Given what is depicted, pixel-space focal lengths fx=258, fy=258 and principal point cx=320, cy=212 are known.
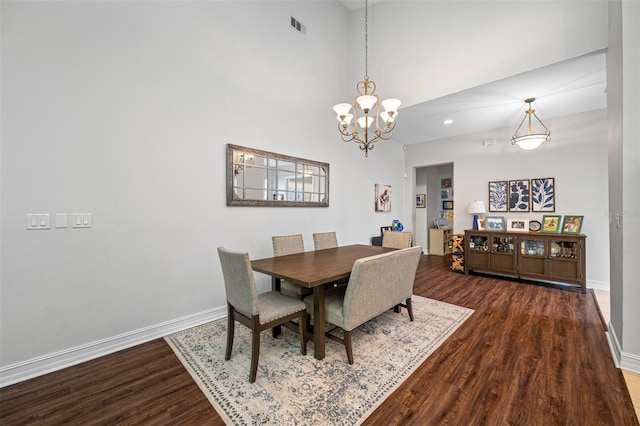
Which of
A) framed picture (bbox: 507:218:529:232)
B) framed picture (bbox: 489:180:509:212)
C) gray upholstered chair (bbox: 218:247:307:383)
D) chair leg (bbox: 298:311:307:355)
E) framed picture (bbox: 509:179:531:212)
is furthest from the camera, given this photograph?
Result: framed picture (bbox: 489:180:509:212)

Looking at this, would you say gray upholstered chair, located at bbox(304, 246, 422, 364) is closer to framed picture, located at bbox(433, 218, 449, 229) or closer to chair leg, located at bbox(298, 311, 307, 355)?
chair leg, located at bbox(298, 311, 307, 355)

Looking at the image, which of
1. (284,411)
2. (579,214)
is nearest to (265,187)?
(284,411)

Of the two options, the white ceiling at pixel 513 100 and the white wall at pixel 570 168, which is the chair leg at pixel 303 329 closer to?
the white ceiling at pixel 513 100

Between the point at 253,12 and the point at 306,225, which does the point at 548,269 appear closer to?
the point at 306,225

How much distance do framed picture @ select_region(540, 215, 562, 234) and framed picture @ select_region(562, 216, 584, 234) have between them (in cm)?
7

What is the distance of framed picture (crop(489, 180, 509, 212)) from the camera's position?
193 inches

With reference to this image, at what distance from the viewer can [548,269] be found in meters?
4.03

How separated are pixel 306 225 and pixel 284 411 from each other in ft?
8.51

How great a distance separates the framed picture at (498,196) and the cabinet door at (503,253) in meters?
0.73

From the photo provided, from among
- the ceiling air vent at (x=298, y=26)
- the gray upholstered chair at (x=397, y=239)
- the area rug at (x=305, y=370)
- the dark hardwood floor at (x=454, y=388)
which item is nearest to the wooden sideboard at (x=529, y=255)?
the dark hardwood floor at (x=454, y=388)

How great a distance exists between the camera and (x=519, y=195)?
15.5 ft

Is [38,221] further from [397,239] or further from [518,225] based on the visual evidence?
[518,225]

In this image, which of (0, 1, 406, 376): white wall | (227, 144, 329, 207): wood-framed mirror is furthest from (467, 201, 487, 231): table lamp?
(0, 1, 406, 376): white wall

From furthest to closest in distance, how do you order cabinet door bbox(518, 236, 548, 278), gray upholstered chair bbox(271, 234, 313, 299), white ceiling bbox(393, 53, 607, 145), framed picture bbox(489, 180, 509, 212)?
framed picture bbox(489, 180, 509, 212), cabinet door bbox(518, 236, 548, 278), white ceiling bbox(393, 53, 607, 145), gray upholstered chair bbox(271, 234, 313, 299)
